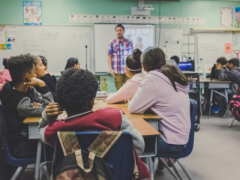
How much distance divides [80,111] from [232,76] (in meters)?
5.00

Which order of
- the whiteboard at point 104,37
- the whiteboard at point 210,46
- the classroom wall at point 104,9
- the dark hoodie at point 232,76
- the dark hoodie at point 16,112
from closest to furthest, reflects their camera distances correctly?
the dark hoodie at point 16,112
the dark hoodie at point 232,76
the classroom wall at point 104,9
the whiteboard at point 104,37
the whiteboard at point 210,46

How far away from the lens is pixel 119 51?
5254 millimetres

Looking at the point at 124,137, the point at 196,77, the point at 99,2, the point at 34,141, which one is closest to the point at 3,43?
the point at 99,2

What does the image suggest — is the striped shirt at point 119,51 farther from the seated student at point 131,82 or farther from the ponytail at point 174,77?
the ponytail at point 174,77

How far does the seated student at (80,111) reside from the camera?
1024 mm

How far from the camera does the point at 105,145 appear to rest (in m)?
0.96

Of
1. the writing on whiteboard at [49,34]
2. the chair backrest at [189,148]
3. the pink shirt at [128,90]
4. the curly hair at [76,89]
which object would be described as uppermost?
the writing on whiteboard at [49,34]

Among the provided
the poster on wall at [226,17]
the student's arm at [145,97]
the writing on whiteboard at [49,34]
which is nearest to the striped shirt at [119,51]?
the writing on whiteboard at [49,34]

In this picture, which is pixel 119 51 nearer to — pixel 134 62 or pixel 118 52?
pixel 118 52

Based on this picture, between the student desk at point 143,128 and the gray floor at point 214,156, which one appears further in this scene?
the gray floor at point 214,156

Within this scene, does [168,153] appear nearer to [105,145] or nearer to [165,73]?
[165,73]

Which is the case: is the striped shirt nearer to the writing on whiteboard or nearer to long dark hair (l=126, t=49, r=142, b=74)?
the writing on whiteboard

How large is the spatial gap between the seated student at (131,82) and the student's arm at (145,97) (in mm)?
467

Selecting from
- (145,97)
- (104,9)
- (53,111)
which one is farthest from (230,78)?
(53,111)
